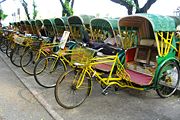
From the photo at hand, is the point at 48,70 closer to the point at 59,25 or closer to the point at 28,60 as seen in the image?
the point at 28,60

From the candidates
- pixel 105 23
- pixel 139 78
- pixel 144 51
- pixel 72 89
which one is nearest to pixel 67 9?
pixel 105 23

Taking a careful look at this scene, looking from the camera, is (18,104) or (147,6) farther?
(147,6)

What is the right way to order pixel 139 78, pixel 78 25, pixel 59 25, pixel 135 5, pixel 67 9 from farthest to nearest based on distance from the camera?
pixel 67 9 → pixel 135 5 → pixel 59 25 → pixel 78 25 → pixel 139 78

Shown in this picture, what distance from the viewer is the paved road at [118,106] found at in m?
3.94

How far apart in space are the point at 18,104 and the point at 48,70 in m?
1.58

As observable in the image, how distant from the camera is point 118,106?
14.3ft

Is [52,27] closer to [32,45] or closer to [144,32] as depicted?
[32,45]

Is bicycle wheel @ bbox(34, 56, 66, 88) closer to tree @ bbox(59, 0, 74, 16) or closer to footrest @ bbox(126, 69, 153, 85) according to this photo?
footrest @ bbox(126, 69, 153, 85)

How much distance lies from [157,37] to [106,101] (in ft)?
4.90

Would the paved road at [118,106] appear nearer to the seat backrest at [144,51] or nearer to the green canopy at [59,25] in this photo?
the seat backrest at [144,51]

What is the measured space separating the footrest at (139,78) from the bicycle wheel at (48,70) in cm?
154

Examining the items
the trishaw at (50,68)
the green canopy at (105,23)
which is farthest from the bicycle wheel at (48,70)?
the green canopy at (105,23)

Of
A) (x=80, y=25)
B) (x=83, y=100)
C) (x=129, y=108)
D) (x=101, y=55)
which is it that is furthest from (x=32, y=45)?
(x=129, y=108)

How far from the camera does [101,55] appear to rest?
16.5 ft
